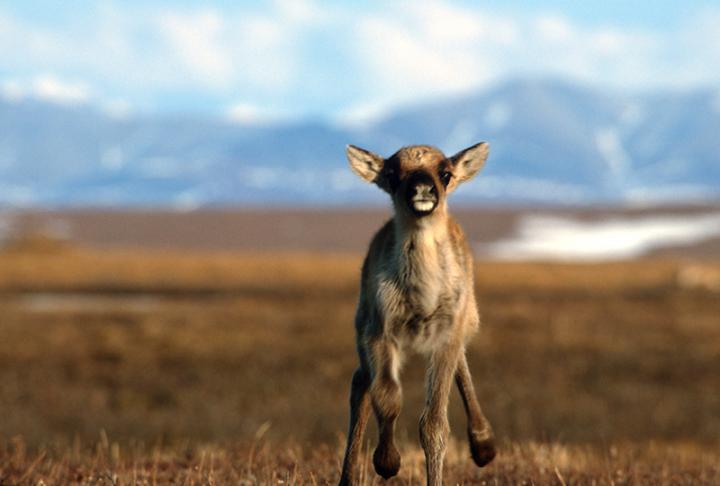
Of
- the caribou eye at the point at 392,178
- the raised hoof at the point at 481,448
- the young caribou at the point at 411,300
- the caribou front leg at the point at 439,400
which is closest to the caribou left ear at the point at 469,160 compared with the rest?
the young caribou at the point at 411,300

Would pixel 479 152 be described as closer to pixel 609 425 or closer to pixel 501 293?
pixel 609 425

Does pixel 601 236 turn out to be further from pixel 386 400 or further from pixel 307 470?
pixel 386 400

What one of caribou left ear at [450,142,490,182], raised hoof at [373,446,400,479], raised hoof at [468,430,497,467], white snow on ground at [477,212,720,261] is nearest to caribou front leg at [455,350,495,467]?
raised hoof at [468,430,497,467]

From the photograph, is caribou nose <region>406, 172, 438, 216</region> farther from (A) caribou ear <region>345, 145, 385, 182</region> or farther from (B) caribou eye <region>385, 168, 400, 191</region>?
(A) caribou ear <region>345, 145, 385, 182</region>

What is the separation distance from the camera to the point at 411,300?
230 inches

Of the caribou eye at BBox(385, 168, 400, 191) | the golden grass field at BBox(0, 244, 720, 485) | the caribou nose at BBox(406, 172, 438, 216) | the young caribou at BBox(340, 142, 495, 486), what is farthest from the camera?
the golden grass field at BBox(0, 244, 720, 485)

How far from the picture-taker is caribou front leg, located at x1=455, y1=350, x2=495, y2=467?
6.36 meters

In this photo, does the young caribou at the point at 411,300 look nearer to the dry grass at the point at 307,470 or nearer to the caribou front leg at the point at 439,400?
the caribou front leg at the point at 439,400

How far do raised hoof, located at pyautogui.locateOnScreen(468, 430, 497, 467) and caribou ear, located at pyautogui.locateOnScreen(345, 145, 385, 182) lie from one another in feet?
5.08

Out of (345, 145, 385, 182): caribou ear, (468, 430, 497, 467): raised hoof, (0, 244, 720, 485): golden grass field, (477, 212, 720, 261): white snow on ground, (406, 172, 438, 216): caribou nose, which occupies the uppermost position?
(477, 212, 720, 261): white snow on ground

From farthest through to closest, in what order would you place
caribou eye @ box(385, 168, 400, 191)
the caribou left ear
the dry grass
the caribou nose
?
the dry grass < the caribou left ear < caribou eye @ box(385, 168, 400, 191) < the caribou nose

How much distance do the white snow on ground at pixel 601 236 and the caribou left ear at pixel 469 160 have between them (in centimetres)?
8017

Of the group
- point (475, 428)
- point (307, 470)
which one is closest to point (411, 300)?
point (475, 428)

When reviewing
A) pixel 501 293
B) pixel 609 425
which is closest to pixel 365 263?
pixel 609 425
